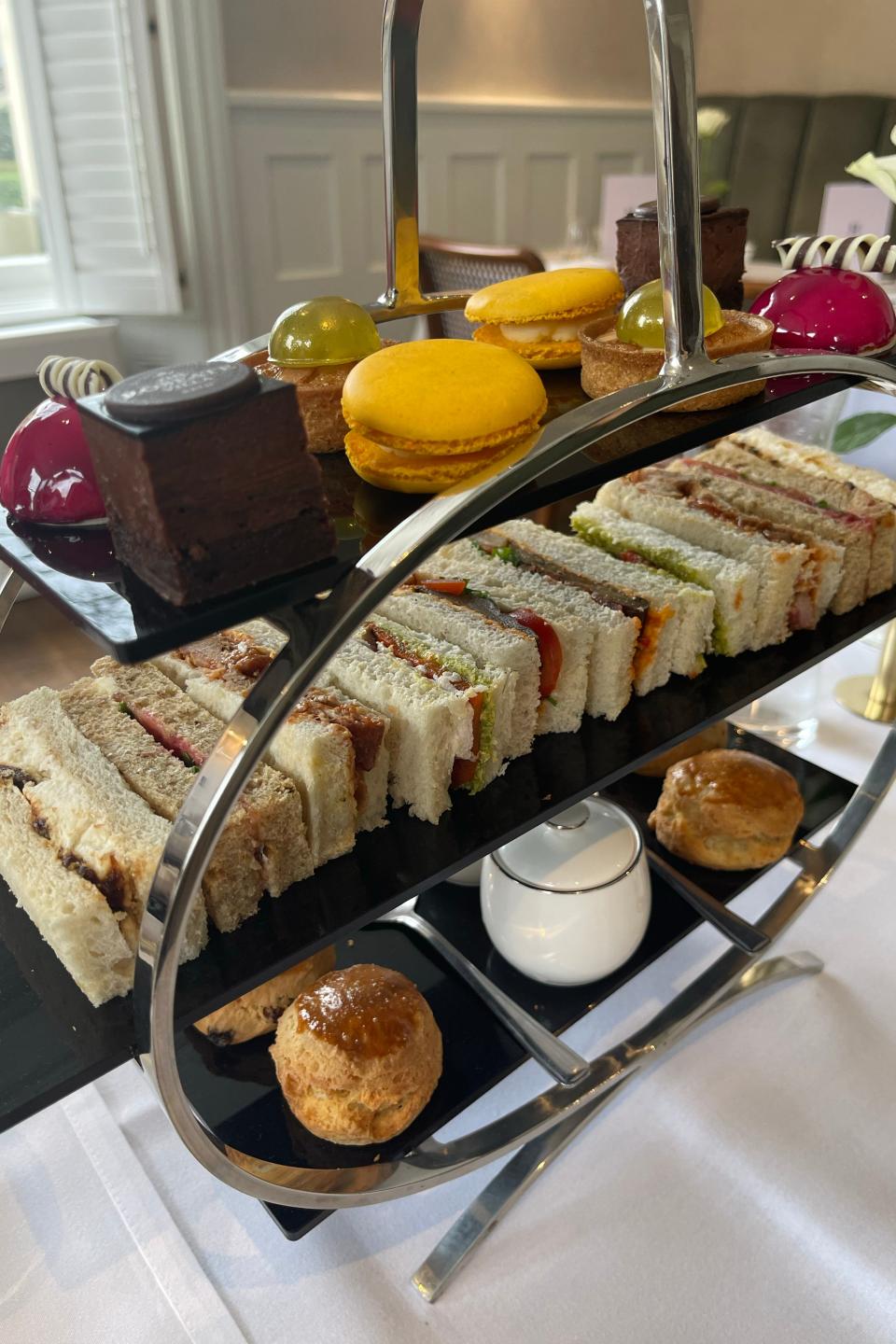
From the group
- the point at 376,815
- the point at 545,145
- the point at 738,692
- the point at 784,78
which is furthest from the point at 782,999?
the point at 784,78

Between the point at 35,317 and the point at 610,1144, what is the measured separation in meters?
2.42

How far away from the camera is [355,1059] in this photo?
853mm

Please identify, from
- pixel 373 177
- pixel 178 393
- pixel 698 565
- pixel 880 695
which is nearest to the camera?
pixel 178 393

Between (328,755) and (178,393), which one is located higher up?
(178,393)

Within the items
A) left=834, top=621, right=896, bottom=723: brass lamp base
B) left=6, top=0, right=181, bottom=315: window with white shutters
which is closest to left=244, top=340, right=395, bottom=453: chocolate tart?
left=834, top=621, right=896, bottom=723: brass lamp base

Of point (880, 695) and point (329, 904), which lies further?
point (880, 695)

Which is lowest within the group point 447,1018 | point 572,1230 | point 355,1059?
point 572,1230

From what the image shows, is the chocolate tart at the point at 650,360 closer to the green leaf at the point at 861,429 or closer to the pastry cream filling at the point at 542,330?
the pastry cream filling at the point at 542,330

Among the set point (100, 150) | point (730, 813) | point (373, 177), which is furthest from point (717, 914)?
point (373, 177)

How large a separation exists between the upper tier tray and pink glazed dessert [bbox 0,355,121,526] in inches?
0.4

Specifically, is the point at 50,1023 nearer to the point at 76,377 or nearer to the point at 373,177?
the point at 76,377

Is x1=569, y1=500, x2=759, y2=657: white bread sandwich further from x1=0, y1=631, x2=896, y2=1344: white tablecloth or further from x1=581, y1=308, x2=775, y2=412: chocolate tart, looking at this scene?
x1=0, y1=631, x2=896, y2=1344: white tablecloth

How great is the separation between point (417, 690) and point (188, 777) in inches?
8.1

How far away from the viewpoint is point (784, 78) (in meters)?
4.01
